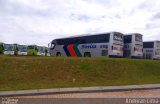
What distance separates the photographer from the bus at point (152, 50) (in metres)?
36.5

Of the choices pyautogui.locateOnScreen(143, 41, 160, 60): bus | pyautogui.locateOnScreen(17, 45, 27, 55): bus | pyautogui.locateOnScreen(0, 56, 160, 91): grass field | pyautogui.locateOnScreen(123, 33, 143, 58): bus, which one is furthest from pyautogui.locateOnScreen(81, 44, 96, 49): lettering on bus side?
pyautogui.locateOnScreen(17, 45, 27, 55): bus

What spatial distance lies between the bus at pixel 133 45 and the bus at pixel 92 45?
1786 mm

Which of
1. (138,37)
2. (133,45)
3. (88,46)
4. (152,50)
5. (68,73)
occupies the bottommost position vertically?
(68,73)

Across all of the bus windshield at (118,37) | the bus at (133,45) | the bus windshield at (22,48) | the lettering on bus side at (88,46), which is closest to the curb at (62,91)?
the bus windshield at (118,37)

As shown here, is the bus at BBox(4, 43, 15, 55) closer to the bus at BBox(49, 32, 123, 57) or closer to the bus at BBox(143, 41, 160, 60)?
the bus at BBox(49, 32, 123, 57)

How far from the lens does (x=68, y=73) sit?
16.5 metres

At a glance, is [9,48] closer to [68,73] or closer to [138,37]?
[138,37]

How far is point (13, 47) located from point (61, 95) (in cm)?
3488

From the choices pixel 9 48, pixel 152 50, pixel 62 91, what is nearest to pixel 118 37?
pixel 152 50

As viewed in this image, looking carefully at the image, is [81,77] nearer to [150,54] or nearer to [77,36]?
[77,36]

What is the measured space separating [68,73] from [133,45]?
17116mm

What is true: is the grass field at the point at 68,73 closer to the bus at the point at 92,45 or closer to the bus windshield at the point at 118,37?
the bus at the point at 92,45

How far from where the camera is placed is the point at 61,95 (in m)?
11.2

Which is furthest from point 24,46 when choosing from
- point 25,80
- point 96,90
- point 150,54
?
point 96,90
